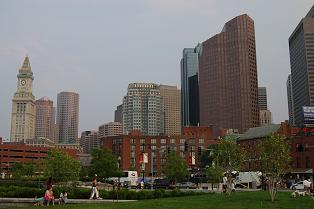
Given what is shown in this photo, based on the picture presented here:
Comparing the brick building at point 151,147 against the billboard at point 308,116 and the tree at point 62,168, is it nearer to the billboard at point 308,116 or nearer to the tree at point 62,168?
the billboard at point 308,116

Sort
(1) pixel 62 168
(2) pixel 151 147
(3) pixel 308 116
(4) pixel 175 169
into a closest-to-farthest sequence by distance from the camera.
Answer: (1) pixel 62 168 < (4) pixel 175 169 < (3) pixel 308 116 < (2) pixel 151 147

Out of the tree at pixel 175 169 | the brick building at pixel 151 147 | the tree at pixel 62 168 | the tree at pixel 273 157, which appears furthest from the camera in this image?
the brick building at pixel 151 147

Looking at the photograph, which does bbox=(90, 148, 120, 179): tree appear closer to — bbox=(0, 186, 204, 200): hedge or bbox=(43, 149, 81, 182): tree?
bbox=(43, 149, 81, 182): tree

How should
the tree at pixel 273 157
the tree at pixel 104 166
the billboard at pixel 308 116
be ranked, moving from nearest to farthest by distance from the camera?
1. the tree at pixel 273 157
2. the tree at pixel 104 166
3. the billboard at pixel 308 116

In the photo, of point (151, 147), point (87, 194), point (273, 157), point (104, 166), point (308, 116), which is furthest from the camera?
point (151, 147)

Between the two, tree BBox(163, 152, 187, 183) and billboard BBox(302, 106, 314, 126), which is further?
billboard BBox(302, 106, 314, 126)

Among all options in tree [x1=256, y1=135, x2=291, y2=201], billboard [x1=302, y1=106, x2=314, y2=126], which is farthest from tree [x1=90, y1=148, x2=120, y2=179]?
tree [x1=256, y1=135, x2=291, y2=201]

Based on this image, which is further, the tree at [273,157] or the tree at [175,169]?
the tree at [175,169]

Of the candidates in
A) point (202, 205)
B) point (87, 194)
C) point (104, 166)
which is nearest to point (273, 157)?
point (202, 205)

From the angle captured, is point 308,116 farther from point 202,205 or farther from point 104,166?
point 202,205

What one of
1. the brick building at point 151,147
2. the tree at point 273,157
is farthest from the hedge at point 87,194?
the brick building at point 151,147

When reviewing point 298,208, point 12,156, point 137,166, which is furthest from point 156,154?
point 298,208

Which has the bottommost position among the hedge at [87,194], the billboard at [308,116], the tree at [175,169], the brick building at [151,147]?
the hedge at [87,194]

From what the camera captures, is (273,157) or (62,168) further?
(62,168)
